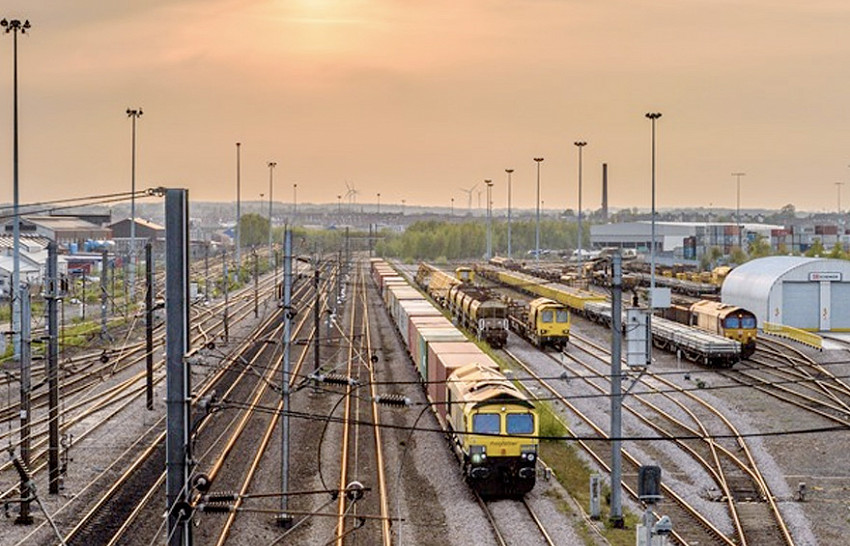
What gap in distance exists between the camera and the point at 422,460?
95.4 feet

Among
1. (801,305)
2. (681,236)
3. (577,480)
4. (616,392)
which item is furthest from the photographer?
(681,236)


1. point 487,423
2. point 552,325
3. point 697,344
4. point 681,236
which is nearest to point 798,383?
point 697,344

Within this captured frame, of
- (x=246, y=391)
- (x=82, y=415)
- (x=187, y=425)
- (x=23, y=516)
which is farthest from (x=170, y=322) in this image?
(x=246, y=391)

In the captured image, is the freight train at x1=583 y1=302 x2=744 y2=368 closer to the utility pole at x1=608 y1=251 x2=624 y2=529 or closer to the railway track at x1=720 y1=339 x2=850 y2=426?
the railway track at x1=720 y1=339 x2=850 y2=426

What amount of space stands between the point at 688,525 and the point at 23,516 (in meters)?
14.4

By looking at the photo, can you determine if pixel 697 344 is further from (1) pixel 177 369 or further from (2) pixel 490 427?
(1) pixel 177 369

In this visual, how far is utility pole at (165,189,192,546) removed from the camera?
47.5ft

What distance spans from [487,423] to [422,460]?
471 centimetres

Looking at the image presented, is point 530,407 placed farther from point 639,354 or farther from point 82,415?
point 82,415

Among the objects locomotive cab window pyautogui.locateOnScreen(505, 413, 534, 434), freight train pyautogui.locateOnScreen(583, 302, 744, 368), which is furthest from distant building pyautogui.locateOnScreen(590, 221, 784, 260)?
locomotive cab window pyautogui.locateOnScreen(505, 413, 534, 434)

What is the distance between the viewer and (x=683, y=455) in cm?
3002

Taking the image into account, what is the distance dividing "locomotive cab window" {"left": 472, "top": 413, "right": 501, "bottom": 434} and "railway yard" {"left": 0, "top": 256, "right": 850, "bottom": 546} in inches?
14.6

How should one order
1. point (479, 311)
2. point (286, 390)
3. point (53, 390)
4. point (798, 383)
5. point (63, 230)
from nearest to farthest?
point (286, 390) → point (53, 390) → point (798, 383) → point (479, 311) → point (63, 230)

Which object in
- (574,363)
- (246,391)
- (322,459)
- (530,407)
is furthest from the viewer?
(574,363)
